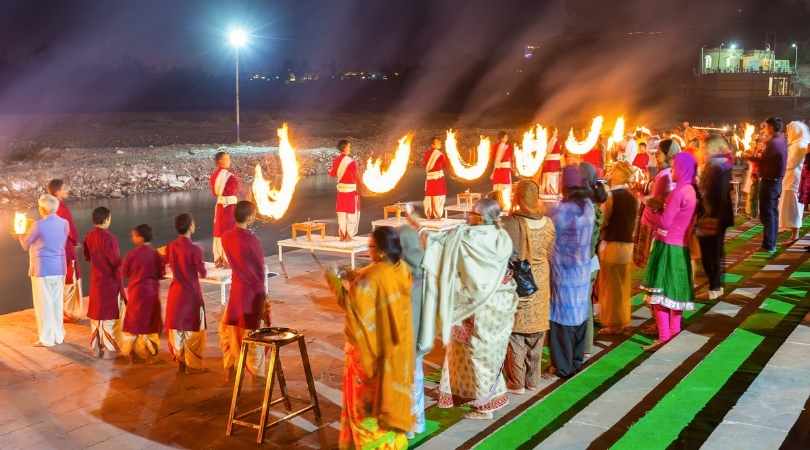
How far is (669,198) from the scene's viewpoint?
688 centimetres

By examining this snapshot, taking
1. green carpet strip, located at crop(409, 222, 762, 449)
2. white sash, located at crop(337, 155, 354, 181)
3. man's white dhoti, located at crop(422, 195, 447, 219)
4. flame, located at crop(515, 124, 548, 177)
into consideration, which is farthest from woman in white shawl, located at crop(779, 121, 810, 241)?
white sash, located at crop(337, 155, 354, 181)

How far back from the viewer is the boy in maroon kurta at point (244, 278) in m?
6.36

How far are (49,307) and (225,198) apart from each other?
8.79 feet

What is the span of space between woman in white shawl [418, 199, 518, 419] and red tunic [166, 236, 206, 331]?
244cm

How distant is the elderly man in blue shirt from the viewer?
7402 millimetres

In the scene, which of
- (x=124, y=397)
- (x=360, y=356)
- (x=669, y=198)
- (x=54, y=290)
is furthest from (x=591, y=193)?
(x=54, y=290)

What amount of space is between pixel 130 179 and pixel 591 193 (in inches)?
774

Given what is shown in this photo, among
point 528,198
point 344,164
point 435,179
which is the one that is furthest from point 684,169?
point 435,179

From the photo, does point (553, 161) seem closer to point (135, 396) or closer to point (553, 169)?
point (553, 169)

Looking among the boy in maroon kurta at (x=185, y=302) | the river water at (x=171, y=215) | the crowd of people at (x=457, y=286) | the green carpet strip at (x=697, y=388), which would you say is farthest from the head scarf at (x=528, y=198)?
the river water at (x=171, y=215)

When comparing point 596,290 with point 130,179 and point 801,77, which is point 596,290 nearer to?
point 130,179

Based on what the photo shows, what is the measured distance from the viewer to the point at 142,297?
6914 mm

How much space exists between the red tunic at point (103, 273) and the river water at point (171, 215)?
3083 millimetres

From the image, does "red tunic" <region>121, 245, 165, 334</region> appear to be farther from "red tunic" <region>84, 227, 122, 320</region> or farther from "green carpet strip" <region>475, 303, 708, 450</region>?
"green carpet strip" <region>475, 303, 708, 450</region>
